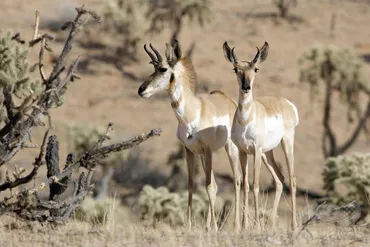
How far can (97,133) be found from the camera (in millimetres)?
27906

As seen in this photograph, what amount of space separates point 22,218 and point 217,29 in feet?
142

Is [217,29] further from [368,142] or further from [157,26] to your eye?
[368,142]

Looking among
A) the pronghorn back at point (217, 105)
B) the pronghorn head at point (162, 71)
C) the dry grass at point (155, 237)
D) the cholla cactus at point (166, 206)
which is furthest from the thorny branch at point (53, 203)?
the cholla cactus at point (166, 206)

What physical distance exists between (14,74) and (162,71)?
1.78m

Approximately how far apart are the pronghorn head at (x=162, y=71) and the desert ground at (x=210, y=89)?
1719mm

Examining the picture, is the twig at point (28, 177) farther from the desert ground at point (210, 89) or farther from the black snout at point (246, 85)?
the black snout at point (246, 85)

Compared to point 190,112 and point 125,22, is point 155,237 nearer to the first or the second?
point 190,112

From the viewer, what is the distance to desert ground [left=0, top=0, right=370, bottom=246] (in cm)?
793

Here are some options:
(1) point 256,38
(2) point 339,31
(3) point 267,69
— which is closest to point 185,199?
(3) point 267,69

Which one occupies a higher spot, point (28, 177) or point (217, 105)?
point (217, 105)

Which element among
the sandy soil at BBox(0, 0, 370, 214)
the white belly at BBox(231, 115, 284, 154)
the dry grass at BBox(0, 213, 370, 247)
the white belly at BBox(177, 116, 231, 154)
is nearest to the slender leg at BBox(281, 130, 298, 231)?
the white belly at BBox(231, 115, 284, 154)

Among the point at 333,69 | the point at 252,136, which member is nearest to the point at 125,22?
the point at 333,69

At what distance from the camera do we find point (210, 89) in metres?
40.2

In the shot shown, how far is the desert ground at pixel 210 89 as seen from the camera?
793cm
